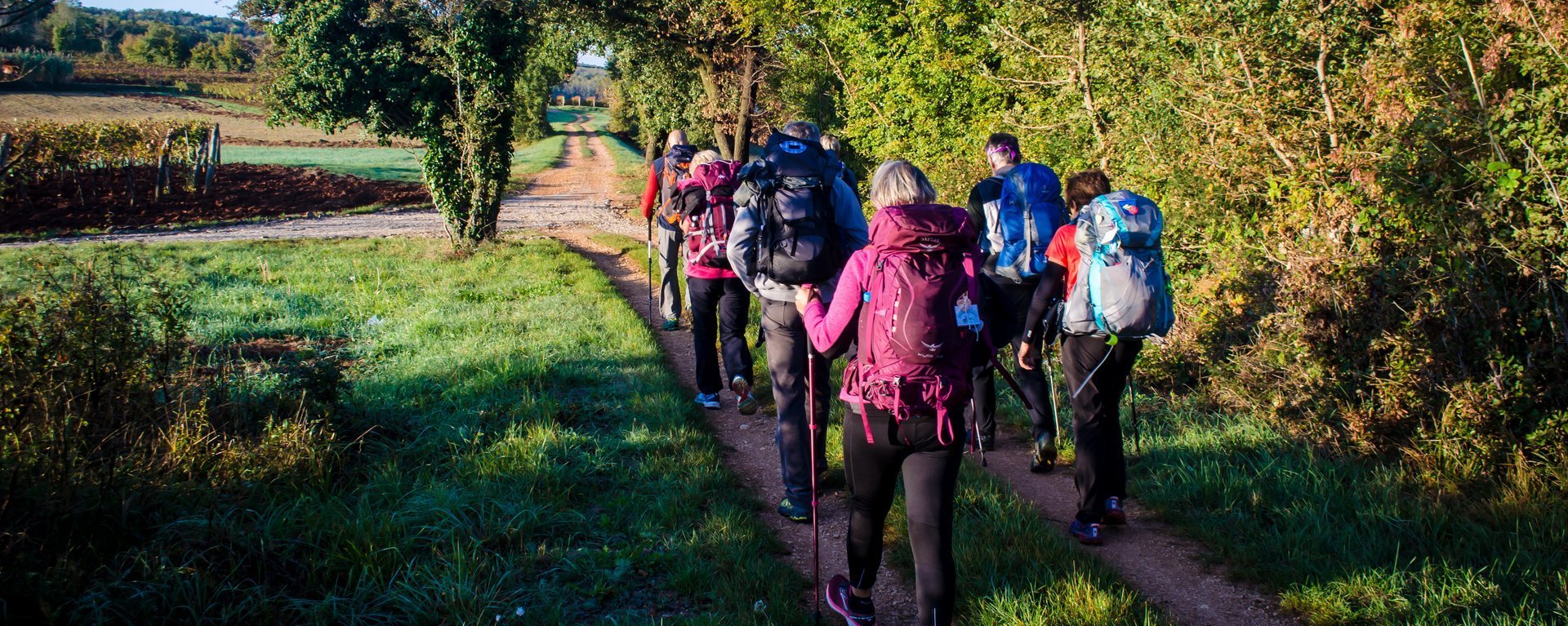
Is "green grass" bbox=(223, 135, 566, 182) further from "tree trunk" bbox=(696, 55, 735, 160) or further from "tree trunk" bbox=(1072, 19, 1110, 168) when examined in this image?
"tree trunk" bbox=(1072, 19, 1110, 168)

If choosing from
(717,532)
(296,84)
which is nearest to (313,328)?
(717,532)

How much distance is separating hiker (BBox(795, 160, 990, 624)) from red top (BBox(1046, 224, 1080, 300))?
1368 millimetres

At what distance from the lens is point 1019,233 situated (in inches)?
218

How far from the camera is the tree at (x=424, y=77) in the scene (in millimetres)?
15008

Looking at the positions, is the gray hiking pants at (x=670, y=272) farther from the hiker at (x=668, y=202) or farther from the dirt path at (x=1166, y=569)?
the dirt path at (x=1166, y=569)

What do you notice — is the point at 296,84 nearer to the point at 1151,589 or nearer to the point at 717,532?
the point at 717,532

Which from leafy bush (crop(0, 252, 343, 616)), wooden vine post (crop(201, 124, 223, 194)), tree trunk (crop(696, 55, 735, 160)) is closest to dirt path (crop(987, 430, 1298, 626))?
leafy bush (crop(0, 252, 343, 616))

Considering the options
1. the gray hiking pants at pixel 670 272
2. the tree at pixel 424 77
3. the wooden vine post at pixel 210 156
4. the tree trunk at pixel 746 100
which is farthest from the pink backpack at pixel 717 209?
the wooden vine post at pixel 210 156

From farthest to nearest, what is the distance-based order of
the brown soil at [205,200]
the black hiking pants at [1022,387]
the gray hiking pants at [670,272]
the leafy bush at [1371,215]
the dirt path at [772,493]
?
the brown soil at [205,200] < the gray hiking pants at [670,272] < the black hiking pants at [1022,387] < the leafy bush at [1371,215] < the dirt path at [772,493]

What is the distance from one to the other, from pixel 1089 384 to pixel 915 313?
5.81ft

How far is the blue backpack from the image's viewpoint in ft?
18.0

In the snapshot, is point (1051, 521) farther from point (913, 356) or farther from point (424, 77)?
point (424, 77)

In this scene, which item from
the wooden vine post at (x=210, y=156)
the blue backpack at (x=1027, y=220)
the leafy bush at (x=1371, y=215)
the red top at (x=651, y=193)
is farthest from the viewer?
the wooden vine post at (x=210, y=156)

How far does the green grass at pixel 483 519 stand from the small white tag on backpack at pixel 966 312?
5.05 ft
